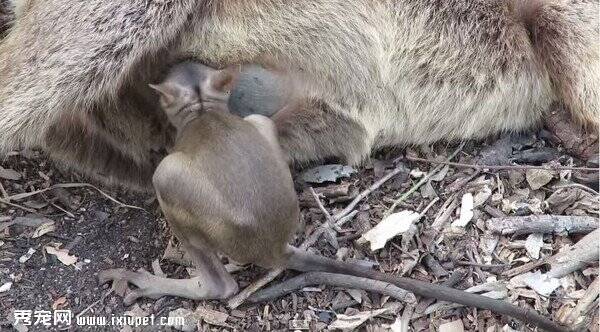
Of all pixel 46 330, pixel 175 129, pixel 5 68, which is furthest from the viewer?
pixel 175 129

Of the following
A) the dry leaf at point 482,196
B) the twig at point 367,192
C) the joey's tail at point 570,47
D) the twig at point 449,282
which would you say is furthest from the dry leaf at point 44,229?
the joey's tail at point 570,47

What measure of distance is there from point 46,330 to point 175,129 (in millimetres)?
1215

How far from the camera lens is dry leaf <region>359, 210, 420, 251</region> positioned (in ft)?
12.6

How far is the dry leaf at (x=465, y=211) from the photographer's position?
3.93 meters

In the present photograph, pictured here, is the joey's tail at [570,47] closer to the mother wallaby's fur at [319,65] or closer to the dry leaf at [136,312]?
the mother wallaby's fur at [319,65]

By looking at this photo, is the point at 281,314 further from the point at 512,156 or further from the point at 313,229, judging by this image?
the point at 512,156

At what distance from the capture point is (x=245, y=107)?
13.6 feet

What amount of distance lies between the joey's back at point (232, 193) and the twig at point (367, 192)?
1.84 feet

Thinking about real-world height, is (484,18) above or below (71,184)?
above

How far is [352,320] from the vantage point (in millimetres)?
3598

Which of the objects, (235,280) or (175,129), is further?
(175,129)

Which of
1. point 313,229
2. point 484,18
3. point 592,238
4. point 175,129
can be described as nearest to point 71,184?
point 175,129

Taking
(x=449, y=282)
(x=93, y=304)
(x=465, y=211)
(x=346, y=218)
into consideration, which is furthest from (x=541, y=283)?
(x=93, y=304)

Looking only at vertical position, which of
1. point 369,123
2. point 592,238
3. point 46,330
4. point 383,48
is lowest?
point 46,330
